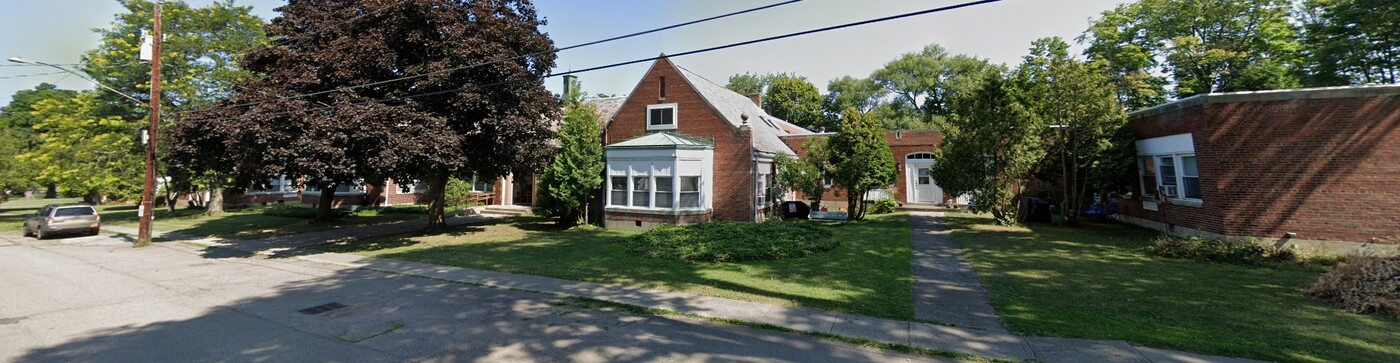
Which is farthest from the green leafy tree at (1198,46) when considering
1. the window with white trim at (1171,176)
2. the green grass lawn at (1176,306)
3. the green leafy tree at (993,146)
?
the green grass lawn at (1176,306)

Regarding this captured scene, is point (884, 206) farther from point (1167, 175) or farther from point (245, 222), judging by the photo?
point (245, 222)

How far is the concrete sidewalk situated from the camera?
17.5ft

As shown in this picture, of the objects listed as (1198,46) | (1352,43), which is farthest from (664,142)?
(1198,46)

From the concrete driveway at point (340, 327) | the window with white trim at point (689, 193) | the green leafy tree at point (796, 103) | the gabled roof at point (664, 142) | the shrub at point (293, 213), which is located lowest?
the concrete driveway at point (340, 327)

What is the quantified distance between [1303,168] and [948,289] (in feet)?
32.3

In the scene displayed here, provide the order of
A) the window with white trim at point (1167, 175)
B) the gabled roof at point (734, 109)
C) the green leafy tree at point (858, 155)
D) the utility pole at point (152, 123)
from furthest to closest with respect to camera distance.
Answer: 1. the gabled roof at point (734, 109)
2. the green leafy tree at point (858, 155)
3. the utility pole at point (152, 123)
4. the window with white trim at point (1167, 175)

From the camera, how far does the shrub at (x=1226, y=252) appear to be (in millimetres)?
10711

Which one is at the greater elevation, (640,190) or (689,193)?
(640,190)

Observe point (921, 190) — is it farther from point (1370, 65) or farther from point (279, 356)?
point (279, 356)

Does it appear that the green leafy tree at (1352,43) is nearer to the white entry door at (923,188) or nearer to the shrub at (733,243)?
the white entry door at (923,188)

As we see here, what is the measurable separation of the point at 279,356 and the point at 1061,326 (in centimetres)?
896

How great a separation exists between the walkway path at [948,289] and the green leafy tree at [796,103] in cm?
4107

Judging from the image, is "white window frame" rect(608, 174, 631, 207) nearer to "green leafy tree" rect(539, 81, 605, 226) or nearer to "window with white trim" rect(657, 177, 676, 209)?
"green leafy tree" rect(539, 81, 605, 226)

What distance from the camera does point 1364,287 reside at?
7.23 metres
